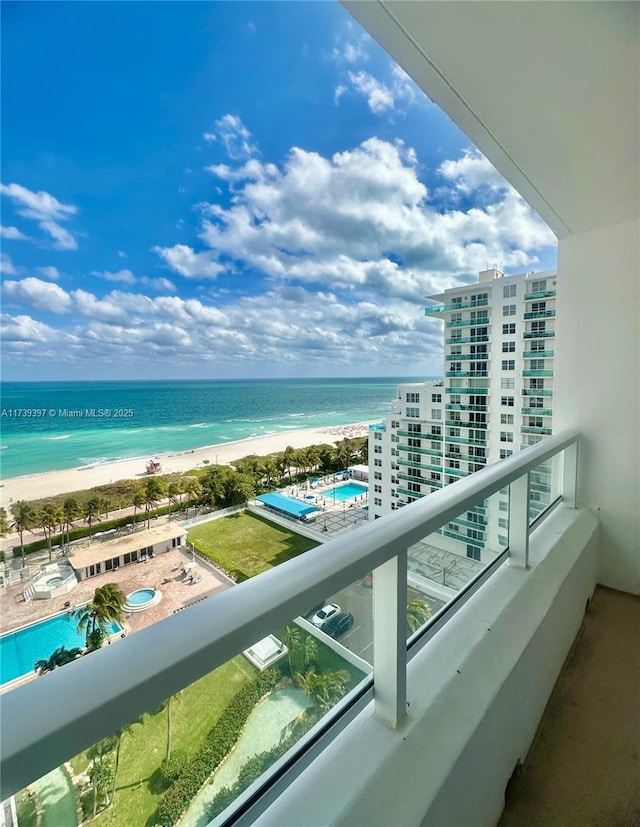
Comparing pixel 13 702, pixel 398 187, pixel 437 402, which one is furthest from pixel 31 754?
pixel 398 187

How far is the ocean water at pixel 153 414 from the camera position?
3.15 ft

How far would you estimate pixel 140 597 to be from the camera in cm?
73

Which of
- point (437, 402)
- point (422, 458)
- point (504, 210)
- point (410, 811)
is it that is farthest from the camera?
point (504, 210)

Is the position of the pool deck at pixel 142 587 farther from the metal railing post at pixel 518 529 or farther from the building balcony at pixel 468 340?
the building balcony at pixel 468 340

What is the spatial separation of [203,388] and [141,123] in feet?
3.10

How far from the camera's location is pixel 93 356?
54.1 inches

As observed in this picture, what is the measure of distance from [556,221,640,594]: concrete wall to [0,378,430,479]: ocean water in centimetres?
121

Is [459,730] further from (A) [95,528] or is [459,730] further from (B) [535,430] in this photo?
(B) [535,430]

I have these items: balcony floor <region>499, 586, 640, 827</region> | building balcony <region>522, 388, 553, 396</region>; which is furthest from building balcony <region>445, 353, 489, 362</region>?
balcony floor <region>499, 586, 640, 827</region>

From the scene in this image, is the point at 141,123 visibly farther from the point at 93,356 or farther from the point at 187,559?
the point at 187,559

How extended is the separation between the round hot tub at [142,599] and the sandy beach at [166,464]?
1.01 ft

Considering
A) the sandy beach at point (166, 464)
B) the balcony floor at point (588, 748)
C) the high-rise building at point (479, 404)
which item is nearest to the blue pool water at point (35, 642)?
the sandy beach at point (166, 464)

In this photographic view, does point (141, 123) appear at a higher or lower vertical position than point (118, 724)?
higher

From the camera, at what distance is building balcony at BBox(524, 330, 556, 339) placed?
2018 mm
